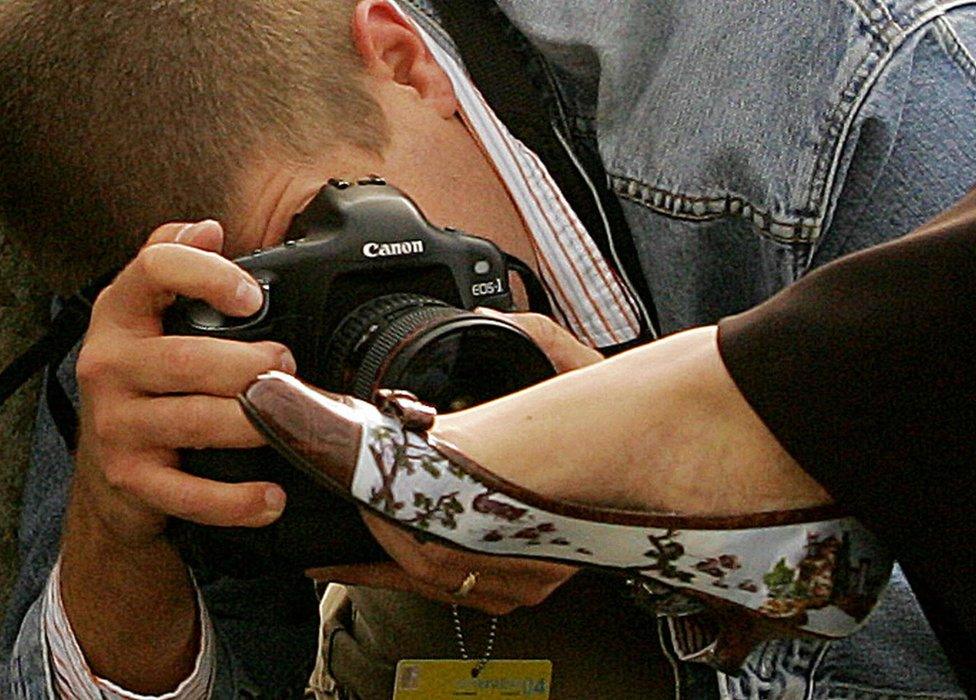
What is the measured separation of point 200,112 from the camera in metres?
0.86

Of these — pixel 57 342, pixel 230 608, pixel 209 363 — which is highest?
pixel 209 363

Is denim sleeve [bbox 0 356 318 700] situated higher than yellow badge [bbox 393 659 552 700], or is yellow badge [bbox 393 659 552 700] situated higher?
yellow badge [bbox 393 659 552 700]

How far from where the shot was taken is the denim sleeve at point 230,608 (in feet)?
3.26

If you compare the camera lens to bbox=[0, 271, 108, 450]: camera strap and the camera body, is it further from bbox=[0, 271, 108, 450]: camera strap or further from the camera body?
bbox=[0, 271, 108, 450]: camera strap

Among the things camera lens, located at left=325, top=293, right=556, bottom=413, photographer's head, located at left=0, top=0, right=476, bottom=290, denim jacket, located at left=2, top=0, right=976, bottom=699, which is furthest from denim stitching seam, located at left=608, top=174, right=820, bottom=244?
camera lens, located at left=325, top=293, right=556, bottom=413

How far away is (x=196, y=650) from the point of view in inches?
36.6

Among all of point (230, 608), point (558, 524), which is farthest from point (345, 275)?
point (230, 608)

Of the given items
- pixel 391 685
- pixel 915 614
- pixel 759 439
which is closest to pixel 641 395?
pixel 759 439

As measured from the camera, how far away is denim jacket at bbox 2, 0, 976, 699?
0.83 meters

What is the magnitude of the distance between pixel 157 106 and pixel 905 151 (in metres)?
0.41

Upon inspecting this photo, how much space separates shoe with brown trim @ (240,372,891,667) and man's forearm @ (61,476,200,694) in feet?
1.11

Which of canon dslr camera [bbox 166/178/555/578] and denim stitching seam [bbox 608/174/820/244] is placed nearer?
canon dslr camera [bbox 166/178/555/578]

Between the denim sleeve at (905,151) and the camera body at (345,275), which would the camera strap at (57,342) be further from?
the denim sleeve at (905,151)

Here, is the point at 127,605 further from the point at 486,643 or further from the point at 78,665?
the point at 486,643
